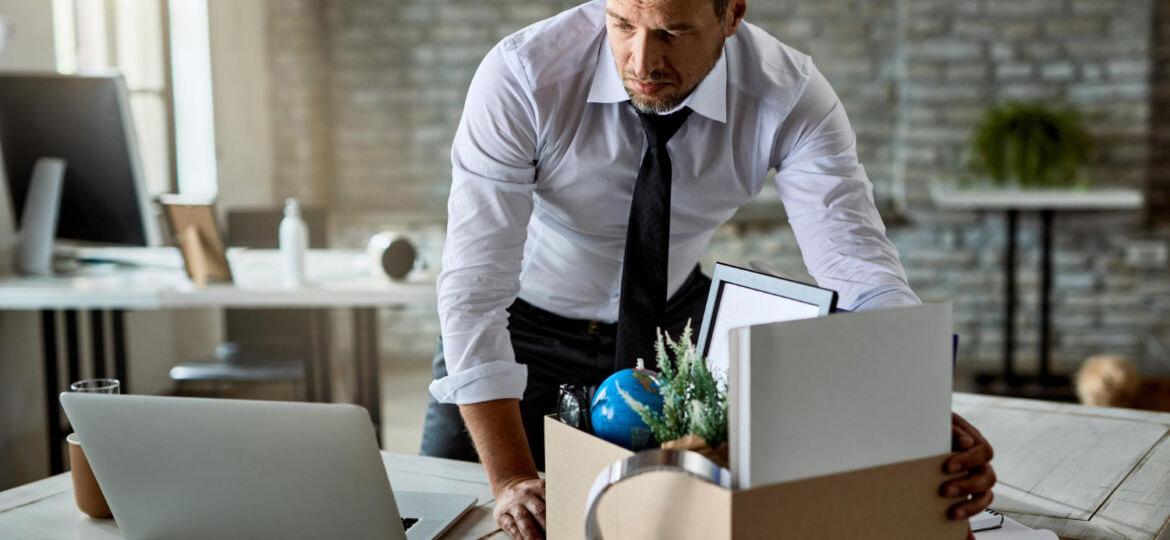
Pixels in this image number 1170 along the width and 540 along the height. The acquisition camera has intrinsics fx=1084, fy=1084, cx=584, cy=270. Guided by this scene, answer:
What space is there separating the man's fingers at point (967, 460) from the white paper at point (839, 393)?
0.05 ft

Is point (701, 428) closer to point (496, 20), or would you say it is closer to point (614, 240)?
point (614, 240)

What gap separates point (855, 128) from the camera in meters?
4.86

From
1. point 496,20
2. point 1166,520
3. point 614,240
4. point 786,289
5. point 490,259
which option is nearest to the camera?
point 786,289

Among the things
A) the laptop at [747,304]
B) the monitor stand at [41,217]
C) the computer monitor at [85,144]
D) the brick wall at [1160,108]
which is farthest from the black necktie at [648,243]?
the brick wall at [1160,108]

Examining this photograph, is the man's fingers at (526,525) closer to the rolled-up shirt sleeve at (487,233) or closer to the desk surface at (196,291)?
the rolled-up shirt sleeve at (487,233)

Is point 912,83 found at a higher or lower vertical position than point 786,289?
higher

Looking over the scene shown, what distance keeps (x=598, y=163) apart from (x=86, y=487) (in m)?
0.77

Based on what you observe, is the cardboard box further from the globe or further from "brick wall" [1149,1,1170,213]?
"brick wall" [1149,1,1170,213]

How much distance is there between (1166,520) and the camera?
1.18 m

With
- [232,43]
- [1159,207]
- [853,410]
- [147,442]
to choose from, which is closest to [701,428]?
[853,410]

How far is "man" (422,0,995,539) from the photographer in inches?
52.1

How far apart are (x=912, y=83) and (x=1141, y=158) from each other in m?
1.00

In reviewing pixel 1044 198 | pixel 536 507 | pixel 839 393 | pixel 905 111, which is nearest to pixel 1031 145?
pixel 1044 198

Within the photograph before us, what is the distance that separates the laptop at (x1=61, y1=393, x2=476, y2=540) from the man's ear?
722 millimetres
